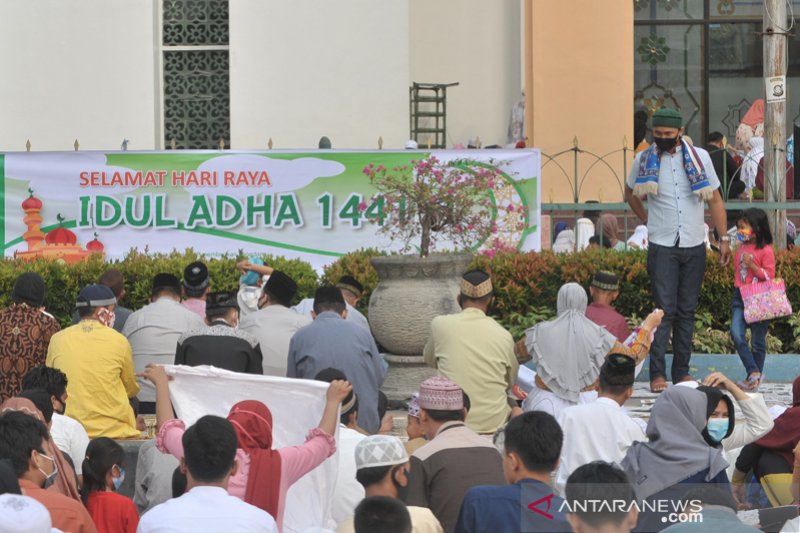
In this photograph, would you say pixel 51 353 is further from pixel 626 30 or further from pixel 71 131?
pixel 626 30

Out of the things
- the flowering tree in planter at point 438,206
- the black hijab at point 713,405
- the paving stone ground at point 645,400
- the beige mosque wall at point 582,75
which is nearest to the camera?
the black hijab at point 713,405

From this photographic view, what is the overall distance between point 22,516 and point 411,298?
5.86m

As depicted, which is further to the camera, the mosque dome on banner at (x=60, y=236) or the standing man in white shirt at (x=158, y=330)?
the mosque dome on banner at (x=60, y=236)

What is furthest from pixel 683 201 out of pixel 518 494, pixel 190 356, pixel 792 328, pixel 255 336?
pixel 518 494

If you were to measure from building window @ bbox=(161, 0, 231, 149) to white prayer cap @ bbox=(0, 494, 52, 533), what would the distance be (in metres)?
12.1

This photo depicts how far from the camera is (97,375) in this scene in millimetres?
8586

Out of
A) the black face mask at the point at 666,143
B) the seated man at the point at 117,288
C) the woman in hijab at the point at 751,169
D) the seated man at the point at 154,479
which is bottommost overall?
the seated man at the point at 154,479

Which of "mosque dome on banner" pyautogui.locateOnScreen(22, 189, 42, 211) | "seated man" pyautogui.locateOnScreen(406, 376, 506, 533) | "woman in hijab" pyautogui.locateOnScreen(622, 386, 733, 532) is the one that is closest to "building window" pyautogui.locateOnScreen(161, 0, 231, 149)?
"mosque dome on banner" pyautogui.locateOnScreen(22, 189, 42, 211)

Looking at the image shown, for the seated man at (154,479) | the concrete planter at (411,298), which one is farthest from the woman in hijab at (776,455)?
the concrete planter at (411,298)

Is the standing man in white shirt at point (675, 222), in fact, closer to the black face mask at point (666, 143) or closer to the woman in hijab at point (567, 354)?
the black face mask at point (666, 143)

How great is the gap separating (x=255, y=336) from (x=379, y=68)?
758 cm

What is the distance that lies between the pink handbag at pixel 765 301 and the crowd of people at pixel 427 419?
0.10 metres

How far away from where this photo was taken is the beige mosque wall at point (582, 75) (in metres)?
17.7

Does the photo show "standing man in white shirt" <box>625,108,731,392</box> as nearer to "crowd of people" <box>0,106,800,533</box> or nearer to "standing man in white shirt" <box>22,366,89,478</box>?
"crowd of people" <box>0,106,800,533</box>
